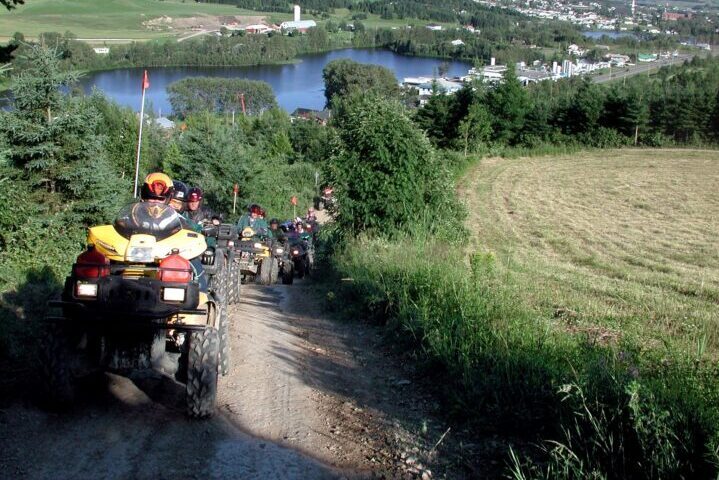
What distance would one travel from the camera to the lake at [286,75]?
6944 centimetres

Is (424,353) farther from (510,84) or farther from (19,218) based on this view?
(510,84)

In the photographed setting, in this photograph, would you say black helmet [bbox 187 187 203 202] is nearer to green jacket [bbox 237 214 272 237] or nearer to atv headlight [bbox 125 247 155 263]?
atv headlight [bbox 125 247 155 263]

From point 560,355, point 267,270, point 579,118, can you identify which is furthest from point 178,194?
point 579,118

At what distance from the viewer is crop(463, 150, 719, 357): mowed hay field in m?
8.05

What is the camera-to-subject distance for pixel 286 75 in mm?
95062

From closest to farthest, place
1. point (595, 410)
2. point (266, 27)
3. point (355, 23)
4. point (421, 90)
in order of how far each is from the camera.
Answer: point (595, 410), point (421, 90), point (266, 27), point (355, 23)

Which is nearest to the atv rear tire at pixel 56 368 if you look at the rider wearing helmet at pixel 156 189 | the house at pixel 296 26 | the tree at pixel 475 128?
the rider wearing helmet at pixel 156 189

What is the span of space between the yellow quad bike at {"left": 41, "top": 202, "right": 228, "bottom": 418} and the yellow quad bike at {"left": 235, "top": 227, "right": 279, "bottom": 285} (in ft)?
25.6

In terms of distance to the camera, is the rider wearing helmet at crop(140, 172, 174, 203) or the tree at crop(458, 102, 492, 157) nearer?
the rider wearing helmet at crop(140, 172, 174, 203)

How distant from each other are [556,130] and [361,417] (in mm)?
50672

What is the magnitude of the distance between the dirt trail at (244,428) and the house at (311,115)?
62931 millimetres

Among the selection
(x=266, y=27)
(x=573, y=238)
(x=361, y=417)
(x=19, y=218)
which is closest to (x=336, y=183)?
(x=19, y=218)

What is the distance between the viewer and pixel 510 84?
177 feet

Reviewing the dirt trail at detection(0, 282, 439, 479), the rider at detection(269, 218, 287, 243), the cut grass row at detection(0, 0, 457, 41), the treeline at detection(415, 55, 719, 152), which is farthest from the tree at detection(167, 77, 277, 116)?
the dirt trail at detection(0, 282, 439, 479)
